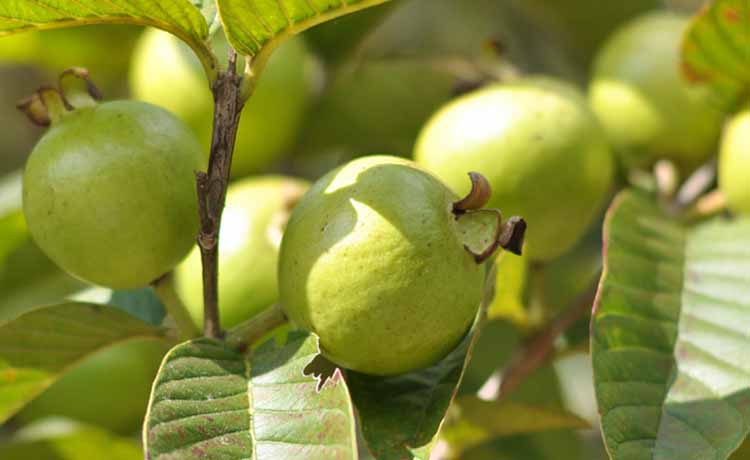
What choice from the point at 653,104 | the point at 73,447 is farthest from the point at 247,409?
the point at 653,104

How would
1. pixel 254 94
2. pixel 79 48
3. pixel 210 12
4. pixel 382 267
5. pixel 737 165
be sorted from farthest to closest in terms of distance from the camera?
pixel 79 48, pixel 254 94, pixel 737 165, pixel 210 12, pixel 382 267

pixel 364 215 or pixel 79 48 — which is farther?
pixel 79 48

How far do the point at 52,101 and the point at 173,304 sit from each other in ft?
0.98

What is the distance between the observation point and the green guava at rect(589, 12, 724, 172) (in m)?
1.71

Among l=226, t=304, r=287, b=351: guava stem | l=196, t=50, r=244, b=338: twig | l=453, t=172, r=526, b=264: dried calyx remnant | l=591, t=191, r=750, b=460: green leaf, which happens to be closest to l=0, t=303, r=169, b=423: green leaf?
l=226, t=304, r=287, b=351: guava stem

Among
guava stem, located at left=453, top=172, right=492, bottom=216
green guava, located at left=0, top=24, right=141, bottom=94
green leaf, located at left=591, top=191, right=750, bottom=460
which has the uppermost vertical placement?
guava stem, located at left=453, top=172, right=492, bottom=216

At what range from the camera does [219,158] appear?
1048 mm

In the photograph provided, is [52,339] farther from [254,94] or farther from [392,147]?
[392,147]

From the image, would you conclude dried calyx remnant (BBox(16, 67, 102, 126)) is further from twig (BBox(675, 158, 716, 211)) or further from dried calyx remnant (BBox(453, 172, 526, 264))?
twig (BBox(675, 158, 716, 211))

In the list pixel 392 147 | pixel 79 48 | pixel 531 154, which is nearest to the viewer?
pixel 531 154

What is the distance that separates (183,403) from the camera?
1.01m

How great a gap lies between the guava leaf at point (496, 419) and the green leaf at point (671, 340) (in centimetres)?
25

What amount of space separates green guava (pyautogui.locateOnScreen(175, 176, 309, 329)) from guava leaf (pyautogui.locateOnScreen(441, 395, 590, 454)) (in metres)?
0.35

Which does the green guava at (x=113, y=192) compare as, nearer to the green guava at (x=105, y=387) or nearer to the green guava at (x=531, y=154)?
the green guava at (x=531, y=154)
